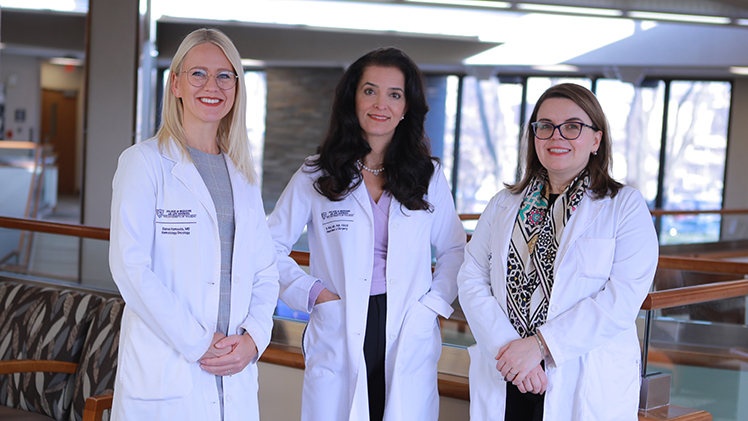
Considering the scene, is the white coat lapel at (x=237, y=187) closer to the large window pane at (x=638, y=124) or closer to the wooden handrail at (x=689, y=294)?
the wooden handrail at (x=689, y=294)

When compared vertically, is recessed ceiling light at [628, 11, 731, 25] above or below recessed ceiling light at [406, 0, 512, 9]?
above

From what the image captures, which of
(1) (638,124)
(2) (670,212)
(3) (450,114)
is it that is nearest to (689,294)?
(2) (670,212)

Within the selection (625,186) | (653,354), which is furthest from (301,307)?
(653,354)

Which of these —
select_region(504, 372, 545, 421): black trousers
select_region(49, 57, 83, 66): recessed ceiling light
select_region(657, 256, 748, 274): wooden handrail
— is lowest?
select_region(504, 372, 545, 421): black trousers

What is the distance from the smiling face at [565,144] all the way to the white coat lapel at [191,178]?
3.25 ft

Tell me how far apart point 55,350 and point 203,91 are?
1779 mm

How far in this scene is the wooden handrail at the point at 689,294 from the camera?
2312 mm

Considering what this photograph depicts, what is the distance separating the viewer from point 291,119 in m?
11.2

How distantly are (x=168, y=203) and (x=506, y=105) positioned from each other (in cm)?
1038

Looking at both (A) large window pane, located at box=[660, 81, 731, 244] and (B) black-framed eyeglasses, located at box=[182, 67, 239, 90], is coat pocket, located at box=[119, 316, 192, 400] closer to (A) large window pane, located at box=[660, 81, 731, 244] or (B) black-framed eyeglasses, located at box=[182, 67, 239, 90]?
(B) black-framed eyeglasses, located at box=[182, 67, 239, 90]

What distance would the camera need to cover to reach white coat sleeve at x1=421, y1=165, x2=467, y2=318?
2.26m

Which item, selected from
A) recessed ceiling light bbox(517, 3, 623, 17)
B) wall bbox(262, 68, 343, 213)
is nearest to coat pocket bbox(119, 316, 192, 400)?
recessed ceiling light bbox(517, 3, 623, 17)

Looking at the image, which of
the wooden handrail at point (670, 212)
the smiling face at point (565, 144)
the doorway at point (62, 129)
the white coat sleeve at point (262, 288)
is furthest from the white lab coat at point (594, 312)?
the doorway at point (62, 129)

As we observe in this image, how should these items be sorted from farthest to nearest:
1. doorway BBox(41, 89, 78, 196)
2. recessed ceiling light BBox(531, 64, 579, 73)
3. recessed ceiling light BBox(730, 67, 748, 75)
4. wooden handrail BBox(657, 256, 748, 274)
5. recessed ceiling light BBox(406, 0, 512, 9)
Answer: doorway BBox(41, 89, 78, 196) → recessed ceiling light BBox(531, 64, 579, 73) → recessed ceiling light BBox(730, 67, 748, 75) → recessed ceiling light BBox(406, 0, 512, 9) → wooden handrail BBox(657, 256, 748, 274)
